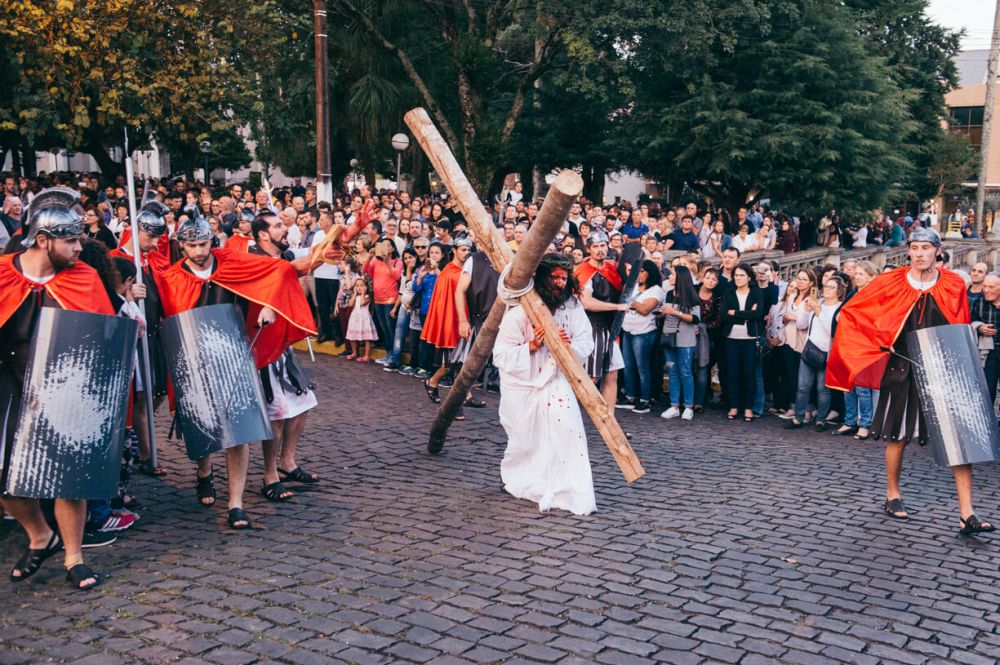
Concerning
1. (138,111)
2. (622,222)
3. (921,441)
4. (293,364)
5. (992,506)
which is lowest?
(992,506)

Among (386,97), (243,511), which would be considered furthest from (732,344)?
(386,97)

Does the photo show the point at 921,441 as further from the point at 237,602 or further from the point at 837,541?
the point at 237,602

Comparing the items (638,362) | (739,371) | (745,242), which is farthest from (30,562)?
(745,242)

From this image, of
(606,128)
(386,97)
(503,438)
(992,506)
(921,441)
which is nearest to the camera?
(921,441)

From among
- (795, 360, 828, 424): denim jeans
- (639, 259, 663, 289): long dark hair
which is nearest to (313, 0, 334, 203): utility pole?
(639, 259, 663, 289): long dark hair

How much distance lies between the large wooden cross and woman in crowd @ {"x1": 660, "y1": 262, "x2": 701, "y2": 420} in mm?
3714

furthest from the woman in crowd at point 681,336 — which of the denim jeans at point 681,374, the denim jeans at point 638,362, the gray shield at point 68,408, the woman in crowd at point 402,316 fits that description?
the gray shield at point 68,408

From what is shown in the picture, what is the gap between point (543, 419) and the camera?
705 centimetres

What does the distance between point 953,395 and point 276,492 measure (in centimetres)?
463

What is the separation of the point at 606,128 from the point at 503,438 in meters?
22.5

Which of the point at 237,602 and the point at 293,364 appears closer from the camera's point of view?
the point at 237,602

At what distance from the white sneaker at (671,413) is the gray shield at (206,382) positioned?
5613mm

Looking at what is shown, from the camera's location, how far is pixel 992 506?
7555mm

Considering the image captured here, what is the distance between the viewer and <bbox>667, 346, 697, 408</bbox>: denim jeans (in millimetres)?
10945
